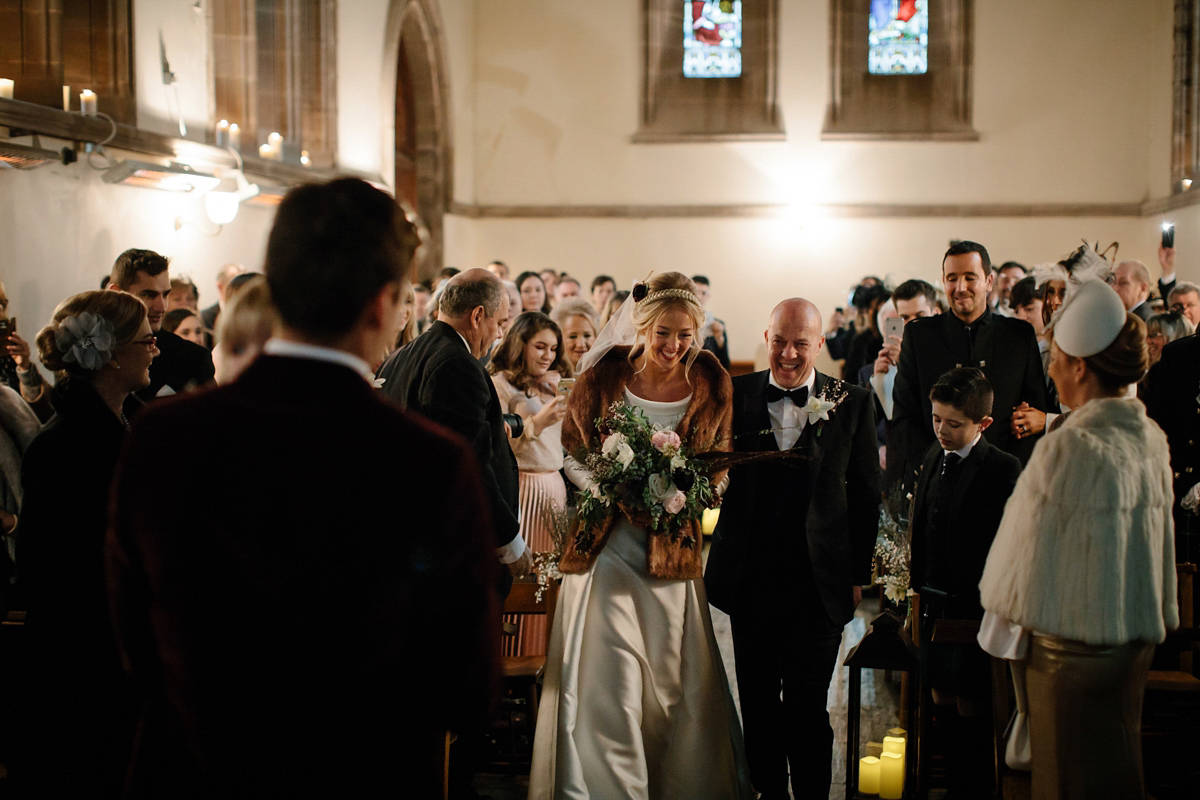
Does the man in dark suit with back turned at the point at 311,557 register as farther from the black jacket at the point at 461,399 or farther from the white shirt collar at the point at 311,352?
the black jacket at the point at 461,399

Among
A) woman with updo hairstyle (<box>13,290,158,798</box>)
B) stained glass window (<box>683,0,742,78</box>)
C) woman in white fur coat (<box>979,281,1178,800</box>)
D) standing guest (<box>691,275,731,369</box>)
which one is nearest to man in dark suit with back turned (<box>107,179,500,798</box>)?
woman with updo hairstyle (<box>13,290,158,798</box>)

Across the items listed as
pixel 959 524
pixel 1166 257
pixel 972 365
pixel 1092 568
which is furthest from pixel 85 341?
pixel 1166 257

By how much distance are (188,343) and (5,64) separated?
394 cm

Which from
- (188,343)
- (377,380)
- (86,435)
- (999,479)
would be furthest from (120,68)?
(999,479)

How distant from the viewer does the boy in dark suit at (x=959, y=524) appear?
363cm

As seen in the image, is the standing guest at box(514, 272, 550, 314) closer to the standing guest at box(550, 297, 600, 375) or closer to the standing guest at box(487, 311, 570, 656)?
the standing guest at box(550, 297, 600, 375)

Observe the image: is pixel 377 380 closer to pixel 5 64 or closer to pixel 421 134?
pixel 5 64

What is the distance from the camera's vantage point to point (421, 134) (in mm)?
15055

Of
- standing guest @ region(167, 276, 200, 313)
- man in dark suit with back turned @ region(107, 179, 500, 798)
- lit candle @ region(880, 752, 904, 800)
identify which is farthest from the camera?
standing guest @ region(167, 276, 200, 313)

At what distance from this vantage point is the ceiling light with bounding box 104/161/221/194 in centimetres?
747

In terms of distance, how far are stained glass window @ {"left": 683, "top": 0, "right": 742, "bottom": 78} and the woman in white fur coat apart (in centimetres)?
1424

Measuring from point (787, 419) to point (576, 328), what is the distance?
2.79 m

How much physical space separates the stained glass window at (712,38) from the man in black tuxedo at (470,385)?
1315 centimetres

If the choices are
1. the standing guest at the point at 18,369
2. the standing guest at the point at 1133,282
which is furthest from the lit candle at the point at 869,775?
the standing guest at the point at 1133,282
